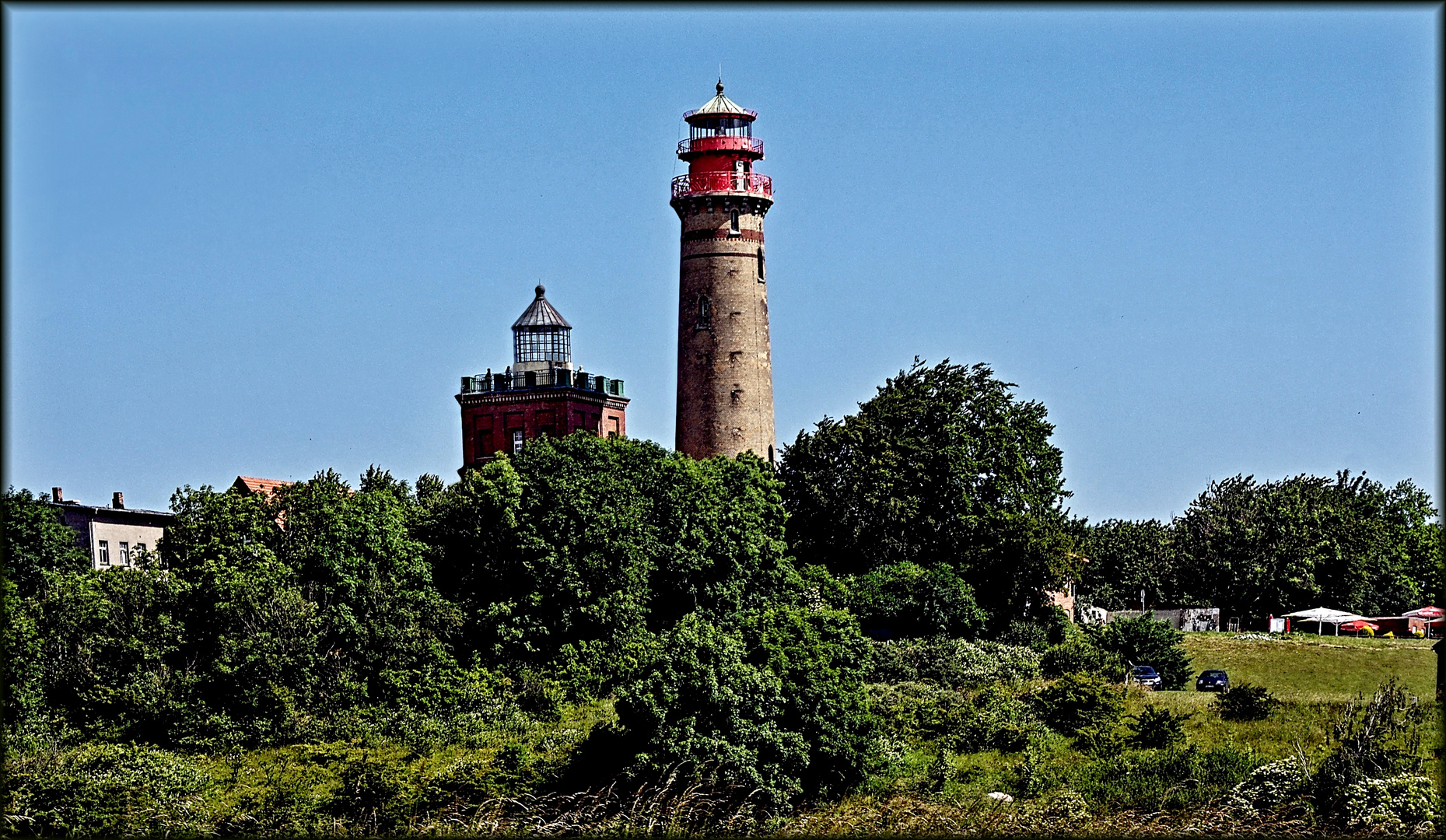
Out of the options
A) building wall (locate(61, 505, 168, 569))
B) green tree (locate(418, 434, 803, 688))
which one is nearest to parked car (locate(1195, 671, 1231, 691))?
green tree (locate(418, 434, 803, 688))

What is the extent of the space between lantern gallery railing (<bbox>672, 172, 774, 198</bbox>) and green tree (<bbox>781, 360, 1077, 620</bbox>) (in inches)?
347

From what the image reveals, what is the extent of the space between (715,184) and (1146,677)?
882 inches

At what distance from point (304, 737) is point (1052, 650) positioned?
64.7 feet

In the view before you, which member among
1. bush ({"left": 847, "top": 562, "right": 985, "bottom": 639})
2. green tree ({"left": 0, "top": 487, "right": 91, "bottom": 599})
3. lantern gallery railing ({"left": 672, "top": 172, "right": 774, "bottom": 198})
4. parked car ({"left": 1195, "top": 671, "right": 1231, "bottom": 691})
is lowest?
parked car ({"left": 1195, "top": 671, "right": 1231, "bottom": 691})

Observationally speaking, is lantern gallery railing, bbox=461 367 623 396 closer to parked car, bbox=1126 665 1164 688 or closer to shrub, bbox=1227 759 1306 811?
parked car, bbox=1126 665 1164 688

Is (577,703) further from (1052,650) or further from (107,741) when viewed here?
(1052,650)

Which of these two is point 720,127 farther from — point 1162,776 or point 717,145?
point 1162,776

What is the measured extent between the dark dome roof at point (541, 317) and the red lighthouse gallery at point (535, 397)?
3 centimetres

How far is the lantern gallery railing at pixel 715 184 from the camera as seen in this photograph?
59031 millimetres

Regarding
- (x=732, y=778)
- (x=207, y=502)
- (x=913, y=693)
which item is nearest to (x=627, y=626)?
(x=913, y=693)

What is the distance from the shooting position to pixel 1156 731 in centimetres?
3612

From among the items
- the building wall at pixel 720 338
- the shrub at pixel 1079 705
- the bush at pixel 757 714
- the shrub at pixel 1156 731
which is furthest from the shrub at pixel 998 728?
the building wall at pixel 720 338

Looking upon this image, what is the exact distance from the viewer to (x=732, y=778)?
30.5 metres

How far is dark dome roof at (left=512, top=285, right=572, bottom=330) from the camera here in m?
70.5
